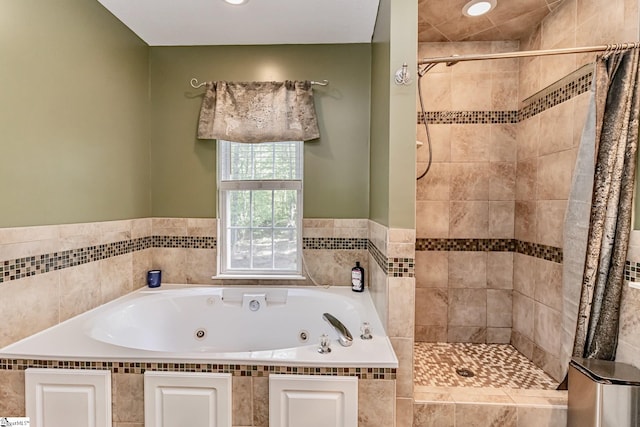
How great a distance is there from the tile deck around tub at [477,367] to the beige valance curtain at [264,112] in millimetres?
1818

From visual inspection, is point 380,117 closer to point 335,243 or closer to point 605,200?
point 335,243

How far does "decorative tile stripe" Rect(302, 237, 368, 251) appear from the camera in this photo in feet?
8.70

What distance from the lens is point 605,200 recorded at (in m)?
1.53

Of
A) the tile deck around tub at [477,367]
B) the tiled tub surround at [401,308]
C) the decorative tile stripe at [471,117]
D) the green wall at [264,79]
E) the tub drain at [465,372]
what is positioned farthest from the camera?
the green wall at [264,79]

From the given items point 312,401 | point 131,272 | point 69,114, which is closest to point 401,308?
point 312,401

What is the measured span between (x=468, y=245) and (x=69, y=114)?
2800 millimetres

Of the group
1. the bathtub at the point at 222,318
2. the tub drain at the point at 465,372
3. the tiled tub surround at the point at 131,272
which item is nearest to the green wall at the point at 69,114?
the tiled tub surround at the point at 131,272

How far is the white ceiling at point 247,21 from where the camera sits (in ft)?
7.00

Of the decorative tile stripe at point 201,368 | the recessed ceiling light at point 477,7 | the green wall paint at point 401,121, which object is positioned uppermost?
the recessed ceiling light at point 477,7

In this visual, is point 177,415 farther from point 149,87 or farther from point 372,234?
point 149,87

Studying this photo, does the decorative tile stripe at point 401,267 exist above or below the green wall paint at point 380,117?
below

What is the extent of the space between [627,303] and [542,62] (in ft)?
5.31

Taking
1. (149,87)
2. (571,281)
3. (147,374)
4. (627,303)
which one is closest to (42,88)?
(149,87)

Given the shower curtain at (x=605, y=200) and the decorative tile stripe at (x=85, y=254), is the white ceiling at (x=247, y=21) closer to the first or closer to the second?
the shower curtain at (x=605, y=200)
